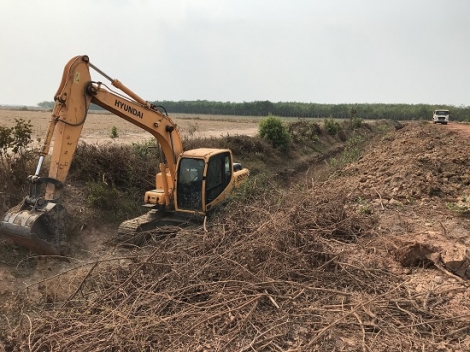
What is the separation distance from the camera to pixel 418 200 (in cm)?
876

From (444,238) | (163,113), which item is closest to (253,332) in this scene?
(444,238)

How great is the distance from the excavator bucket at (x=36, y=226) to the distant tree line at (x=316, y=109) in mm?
72878

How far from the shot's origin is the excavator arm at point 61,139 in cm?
546

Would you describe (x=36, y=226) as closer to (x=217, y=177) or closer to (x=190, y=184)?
(x=190, y=184)

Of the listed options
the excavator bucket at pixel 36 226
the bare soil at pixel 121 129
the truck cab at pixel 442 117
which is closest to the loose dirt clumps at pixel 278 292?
the excavator bucket at pixel 36 226

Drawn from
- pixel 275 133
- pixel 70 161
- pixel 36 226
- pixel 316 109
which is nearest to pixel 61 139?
pixel 70 161

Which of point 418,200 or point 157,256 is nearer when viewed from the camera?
point 157,256

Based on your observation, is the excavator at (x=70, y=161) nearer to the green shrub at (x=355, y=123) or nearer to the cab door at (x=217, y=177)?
the cab door at (x=217, y=177)

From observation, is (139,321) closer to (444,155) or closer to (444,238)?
(444,238)

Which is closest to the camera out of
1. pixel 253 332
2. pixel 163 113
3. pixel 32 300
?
pixel 253 332

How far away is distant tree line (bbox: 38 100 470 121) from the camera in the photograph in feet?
268

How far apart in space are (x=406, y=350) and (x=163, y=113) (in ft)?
21.9

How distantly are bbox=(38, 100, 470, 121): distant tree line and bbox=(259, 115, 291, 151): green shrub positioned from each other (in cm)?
5605

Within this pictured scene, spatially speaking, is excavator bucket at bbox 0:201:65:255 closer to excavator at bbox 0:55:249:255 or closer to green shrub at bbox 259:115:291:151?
excavator at bbox 0:55:249:255
